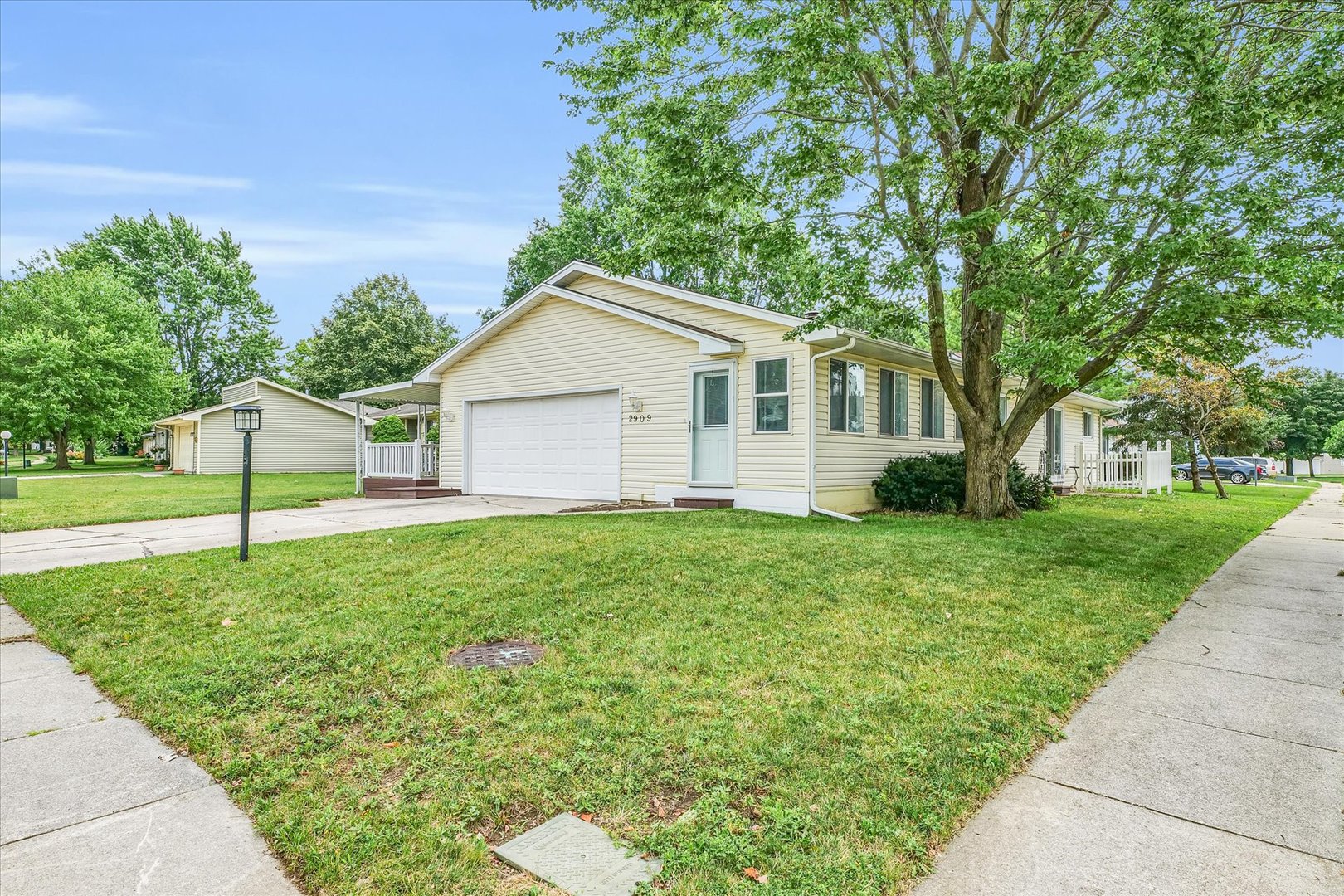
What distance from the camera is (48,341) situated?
29.8 metres

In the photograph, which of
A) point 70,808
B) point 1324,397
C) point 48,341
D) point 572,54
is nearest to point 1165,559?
point 70,808

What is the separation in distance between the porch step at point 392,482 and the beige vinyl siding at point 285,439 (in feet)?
52.3

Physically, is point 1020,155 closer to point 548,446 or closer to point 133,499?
point 548,446

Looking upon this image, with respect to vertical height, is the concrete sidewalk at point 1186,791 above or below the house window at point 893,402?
below

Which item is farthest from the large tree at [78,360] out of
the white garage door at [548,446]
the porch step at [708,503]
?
the porch step at [708,503]

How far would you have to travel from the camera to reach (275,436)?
30312 mm

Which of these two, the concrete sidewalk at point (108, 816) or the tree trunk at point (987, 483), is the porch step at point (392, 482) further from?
the concrete sidewalk at point (108, 816)

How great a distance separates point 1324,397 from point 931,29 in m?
60.7

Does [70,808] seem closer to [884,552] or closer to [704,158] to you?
[884,552]

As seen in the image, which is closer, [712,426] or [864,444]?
[712,426]

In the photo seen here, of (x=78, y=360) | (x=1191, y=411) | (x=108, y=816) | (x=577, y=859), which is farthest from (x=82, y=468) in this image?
(x=1191, y=411)

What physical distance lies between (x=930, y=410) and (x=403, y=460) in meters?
12.2

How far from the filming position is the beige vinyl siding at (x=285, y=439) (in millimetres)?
29703

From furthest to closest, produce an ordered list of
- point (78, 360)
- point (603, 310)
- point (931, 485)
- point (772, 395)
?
point (78, 360), point (603, 310), point (931, 485), point (772, 395)
